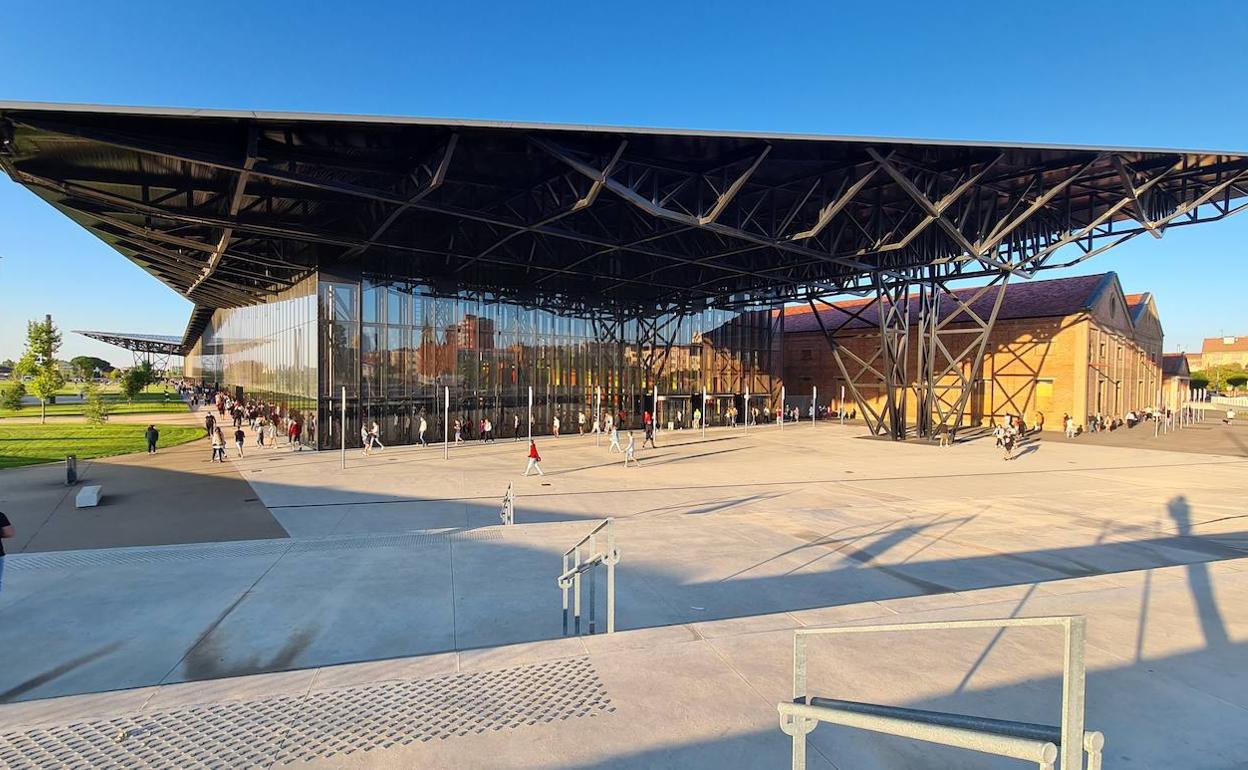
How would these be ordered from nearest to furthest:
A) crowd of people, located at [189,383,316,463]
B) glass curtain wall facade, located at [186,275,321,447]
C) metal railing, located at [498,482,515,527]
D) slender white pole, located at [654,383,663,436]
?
metal railing, located at [498,482,515,527] < crowd of people, located at [189,383,316,463] < glass curtain wall facade, located at [186,275,321,447] < slender white pole, located at [654,383,663,436]

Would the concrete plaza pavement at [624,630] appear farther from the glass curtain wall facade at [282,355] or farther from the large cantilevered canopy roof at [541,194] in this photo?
the glass curtain wall facade at [282,355]

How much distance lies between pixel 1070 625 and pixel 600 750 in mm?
2682

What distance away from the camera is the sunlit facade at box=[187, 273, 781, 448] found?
2770 cm

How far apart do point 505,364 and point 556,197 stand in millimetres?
14782

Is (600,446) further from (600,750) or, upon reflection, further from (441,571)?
(600,750)

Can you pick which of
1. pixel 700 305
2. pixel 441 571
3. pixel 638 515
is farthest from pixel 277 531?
pixel 700 305

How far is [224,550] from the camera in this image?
1030 cm

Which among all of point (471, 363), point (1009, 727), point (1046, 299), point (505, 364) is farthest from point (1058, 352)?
point (1009, 727)

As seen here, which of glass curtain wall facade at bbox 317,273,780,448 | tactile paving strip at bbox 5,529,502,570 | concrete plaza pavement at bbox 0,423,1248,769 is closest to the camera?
concrete plaza pavement at bbox 0,423,1248,769

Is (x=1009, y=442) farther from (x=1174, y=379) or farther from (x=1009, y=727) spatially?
(x=1174, y=379)

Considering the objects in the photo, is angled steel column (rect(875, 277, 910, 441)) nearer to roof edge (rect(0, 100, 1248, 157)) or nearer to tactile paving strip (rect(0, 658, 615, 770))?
roof edge (rect(0, 100, 1248, 157))

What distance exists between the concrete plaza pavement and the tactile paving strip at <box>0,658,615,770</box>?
23 mm

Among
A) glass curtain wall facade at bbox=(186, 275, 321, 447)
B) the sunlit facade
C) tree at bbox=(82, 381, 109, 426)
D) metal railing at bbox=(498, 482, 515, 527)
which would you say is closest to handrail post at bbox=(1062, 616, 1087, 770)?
metal railing at bbox=(498, 482, 515, 527)

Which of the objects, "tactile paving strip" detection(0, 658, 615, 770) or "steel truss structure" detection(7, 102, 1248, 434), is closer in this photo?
"tactile paving strip" detection(0, 658, 615, 770)
